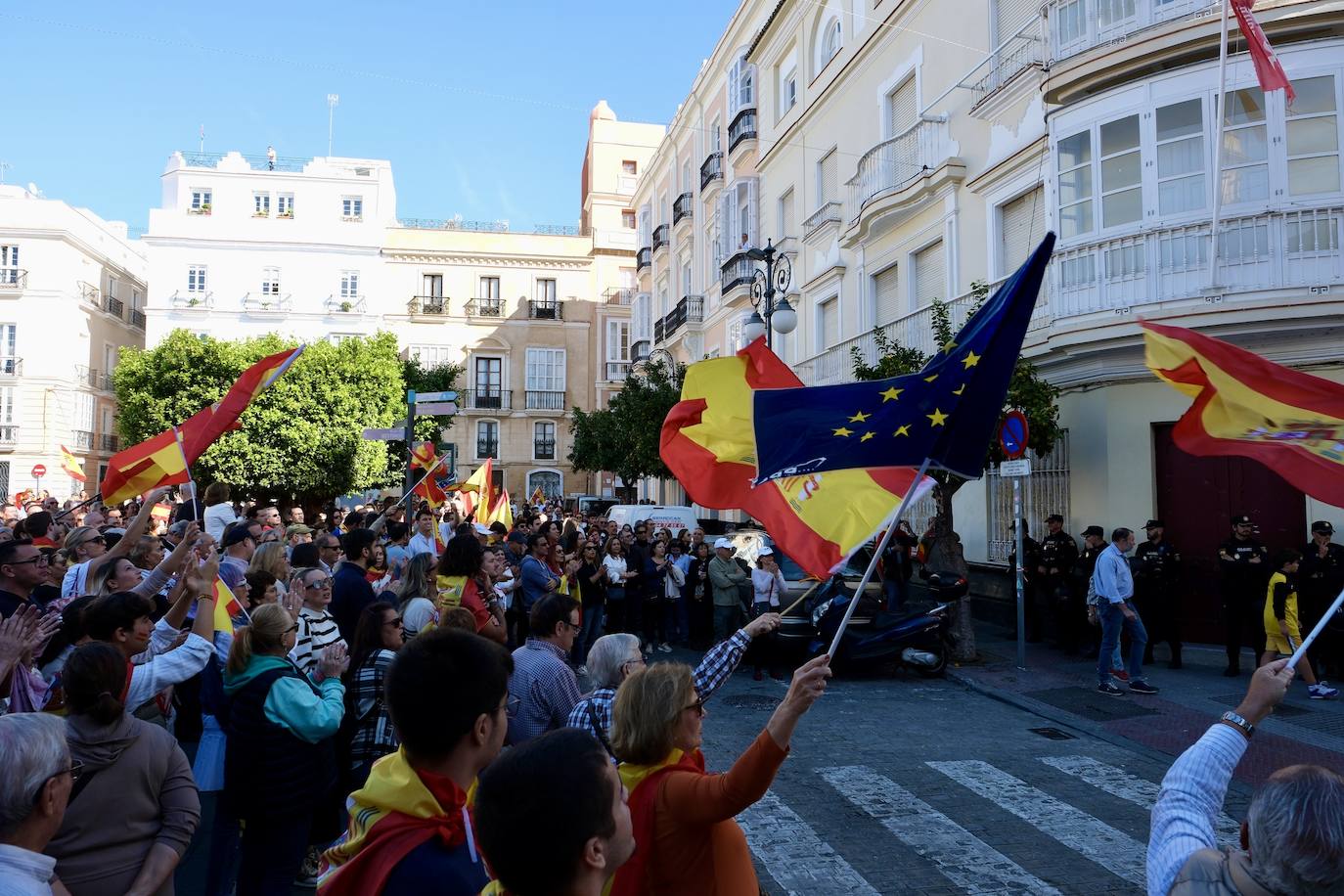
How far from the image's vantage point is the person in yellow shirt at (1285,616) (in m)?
9.55

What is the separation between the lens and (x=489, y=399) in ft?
155

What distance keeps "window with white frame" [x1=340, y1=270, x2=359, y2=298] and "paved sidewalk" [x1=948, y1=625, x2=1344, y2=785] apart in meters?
38.1

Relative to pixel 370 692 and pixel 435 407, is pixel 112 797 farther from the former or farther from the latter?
pixel 435 407

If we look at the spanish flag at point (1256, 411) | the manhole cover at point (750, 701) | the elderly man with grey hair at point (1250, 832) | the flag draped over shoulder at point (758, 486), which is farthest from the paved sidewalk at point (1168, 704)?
the elderly man with grey hair at point (1250, 832)

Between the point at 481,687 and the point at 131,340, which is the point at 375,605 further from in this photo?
the point at 131,340

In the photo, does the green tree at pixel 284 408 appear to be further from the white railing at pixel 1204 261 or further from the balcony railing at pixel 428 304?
the white railing at pixel 1204 261

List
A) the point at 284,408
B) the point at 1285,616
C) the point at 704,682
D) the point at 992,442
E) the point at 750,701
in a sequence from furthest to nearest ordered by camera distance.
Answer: the point at 284,408
the point at 992,442
the point at 750,701
the point at 1285,616
the point at 704,682

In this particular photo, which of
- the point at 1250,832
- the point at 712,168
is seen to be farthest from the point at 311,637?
the point at 712,168

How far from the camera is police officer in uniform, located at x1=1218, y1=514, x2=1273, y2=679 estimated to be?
1085cm

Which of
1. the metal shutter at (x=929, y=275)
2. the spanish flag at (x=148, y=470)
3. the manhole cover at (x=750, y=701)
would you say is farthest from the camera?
the metal shutter at (x=929, y=275)

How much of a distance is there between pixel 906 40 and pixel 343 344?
856 inches

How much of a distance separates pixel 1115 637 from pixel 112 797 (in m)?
9.71

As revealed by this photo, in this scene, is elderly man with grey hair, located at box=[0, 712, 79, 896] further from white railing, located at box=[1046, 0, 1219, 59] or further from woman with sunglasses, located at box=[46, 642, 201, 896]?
white railing, located at box=[1046, 0, 1219, 59]

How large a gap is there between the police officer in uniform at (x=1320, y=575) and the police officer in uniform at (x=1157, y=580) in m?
1.36
